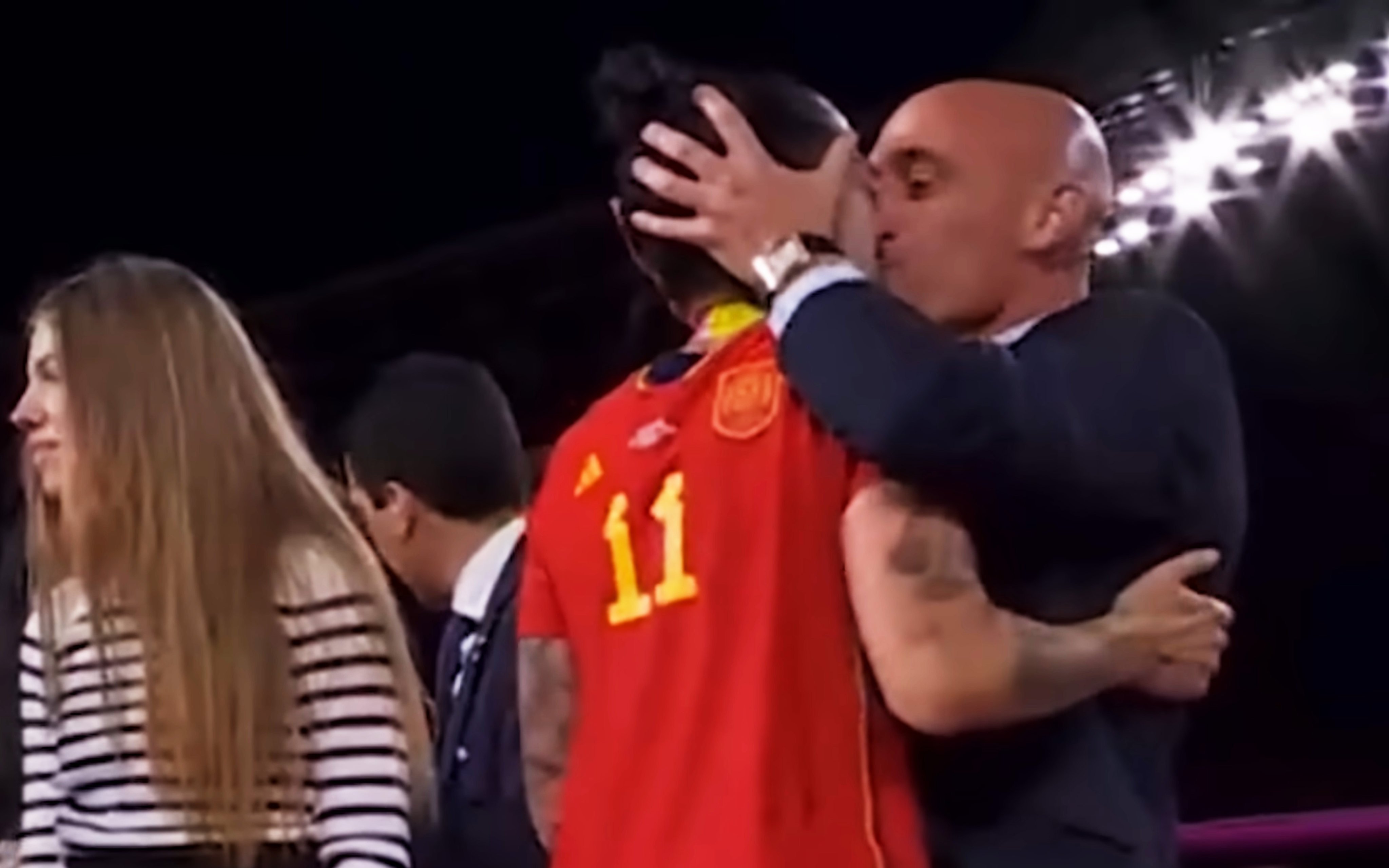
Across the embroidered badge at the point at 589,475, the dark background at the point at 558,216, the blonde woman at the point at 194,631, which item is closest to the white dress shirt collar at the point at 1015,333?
the embroidered badge at the point at 589,475

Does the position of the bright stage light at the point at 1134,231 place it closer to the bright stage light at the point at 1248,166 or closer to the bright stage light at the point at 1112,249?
the bright stage light at the point at 1112,249

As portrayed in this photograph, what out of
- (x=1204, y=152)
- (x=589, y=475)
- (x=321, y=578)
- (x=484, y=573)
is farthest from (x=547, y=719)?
(x=1204, y=152)

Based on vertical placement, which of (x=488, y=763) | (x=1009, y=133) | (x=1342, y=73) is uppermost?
(x=1342, y=73)

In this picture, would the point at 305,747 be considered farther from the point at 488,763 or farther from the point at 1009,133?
the point at 1009,133

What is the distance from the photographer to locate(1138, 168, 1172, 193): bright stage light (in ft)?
20.7

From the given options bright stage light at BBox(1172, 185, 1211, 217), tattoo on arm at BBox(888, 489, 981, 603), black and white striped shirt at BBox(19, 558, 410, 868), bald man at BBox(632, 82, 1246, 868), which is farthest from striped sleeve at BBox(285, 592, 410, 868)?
bright stage light at BBox(1172, 185, 1211, 217)

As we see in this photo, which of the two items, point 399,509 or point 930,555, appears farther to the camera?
point 399,509

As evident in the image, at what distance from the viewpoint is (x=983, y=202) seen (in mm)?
1763

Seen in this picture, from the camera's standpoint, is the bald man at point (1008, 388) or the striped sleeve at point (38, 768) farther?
the striped sleeve at point (38, 768)

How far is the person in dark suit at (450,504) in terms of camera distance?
2.60 meters

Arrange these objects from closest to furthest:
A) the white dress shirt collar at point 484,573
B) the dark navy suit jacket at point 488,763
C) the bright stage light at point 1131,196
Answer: the dark navy suit jacket at point 488,763, the white dress shirt collar at point 484,573, the bright stage light at point 1131,196

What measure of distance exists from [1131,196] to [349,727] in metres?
4.49

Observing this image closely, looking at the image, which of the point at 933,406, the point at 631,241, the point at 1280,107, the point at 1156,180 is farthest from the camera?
the point at 1156,180

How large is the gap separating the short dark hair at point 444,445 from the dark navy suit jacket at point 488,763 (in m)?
0.25
